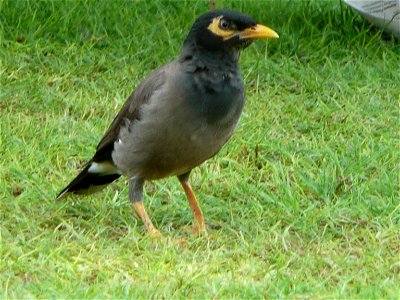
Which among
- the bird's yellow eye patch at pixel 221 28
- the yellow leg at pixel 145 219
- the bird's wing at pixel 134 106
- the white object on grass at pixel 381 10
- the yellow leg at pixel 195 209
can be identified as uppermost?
the bird's yellow eye patch at pixel 221 28

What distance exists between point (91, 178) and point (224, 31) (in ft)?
3.78

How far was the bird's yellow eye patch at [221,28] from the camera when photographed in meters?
6.20

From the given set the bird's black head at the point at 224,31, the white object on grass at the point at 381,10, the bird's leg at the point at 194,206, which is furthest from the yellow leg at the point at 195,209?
the white object on grass at the point at 381,10

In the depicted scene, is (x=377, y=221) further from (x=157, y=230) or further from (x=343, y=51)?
(x=343, y=51)

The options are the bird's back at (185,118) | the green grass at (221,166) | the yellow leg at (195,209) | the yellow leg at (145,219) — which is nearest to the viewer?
the green grass at (221,166)

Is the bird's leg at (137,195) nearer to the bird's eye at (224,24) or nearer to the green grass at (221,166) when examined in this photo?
the green grass at (221,166)

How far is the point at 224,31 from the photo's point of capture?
245 inches

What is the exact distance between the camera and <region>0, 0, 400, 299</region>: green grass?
559cm

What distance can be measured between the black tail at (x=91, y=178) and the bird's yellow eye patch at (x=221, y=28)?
0.99 metres

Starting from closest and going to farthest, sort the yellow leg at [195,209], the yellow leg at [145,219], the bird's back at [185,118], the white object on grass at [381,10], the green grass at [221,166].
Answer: the green grass at [221,166] < the bird's back at [185,118] < the yellow leg at [145,219] < the yellow leg at [195,209] < the white object on grass at [381,10]

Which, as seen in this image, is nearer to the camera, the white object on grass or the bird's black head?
the bird's black head

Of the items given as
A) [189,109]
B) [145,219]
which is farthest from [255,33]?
[145,219]

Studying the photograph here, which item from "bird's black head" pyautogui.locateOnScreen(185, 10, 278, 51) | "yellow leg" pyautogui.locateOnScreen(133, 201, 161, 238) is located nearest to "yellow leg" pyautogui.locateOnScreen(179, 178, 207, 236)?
"yellow leg" pyautogui.locateOnScreen(133, 201, 161, 238)

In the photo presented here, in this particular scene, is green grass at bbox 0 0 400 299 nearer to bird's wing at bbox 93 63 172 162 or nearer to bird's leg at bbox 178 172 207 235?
bird's leg at bbox 178 172 207 235
